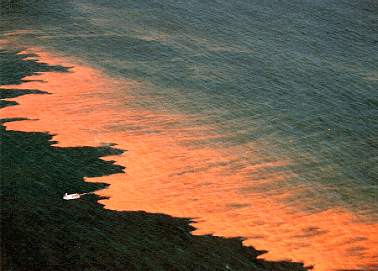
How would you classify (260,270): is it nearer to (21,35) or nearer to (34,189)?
(34,189)

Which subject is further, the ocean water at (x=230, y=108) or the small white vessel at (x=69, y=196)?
the ocean water at (x=230, y=108)

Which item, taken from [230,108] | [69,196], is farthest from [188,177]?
[230,108]

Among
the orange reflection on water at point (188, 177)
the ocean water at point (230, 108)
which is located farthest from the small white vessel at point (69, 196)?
the ocean water at point (230, 108)

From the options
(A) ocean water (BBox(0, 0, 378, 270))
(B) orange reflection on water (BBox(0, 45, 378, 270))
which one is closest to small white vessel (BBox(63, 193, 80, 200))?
(B) orange reflection on water (BBox(0, 45, 378, 270))

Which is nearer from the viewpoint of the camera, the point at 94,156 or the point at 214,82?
the point at 94,156

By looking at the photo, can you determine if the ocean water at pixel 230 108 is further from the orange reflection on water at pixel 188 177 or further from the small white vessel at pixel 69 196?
the small white vessel at pixel 69 196

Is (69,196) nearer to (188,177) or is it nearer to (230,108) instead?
(188,177)

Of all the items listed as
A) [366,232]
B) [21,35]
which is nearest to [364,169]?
[366,232]

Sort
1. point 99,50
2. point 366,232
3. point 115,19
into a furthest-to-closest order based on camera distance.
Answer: point 115,19, point 99,50, point 366,232
